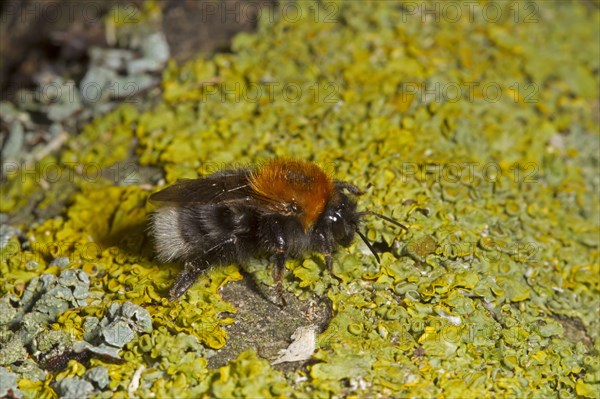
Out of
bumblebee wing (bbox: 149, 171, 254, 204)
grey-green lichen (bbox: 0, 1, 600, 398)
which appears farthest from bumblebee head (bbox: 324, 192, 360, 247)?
bumblebee wing (bbox: 149, 171, 254, 204)

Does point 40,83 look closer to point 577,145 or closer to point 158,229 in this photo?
point 158,229

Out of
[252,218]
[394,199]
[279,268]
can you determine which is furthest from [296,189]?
[394,199]

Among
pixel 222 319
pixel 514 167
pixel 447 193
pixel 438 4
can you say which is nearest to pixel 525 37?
pixel 438 4

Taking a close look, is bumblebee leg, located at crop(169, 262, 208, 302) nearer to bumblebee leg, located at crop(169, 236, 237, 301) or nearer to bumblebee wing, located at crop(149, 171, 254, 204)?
bumblebee leg, located at crop(169, 236, 237, 301)

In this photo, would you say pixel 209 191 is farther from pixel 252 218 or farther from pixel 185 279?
pixel 185 279

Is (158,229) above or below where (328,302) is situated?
above

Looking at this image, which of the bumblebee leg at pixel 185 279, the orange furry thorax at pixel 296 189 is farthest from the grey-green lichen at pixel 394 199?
the orange furry thorax at pixel 296 189

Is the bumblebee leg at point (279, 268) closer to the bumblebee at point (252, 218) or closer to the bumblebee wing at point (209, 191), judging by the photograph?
the bumblebee at point (252, 218)
